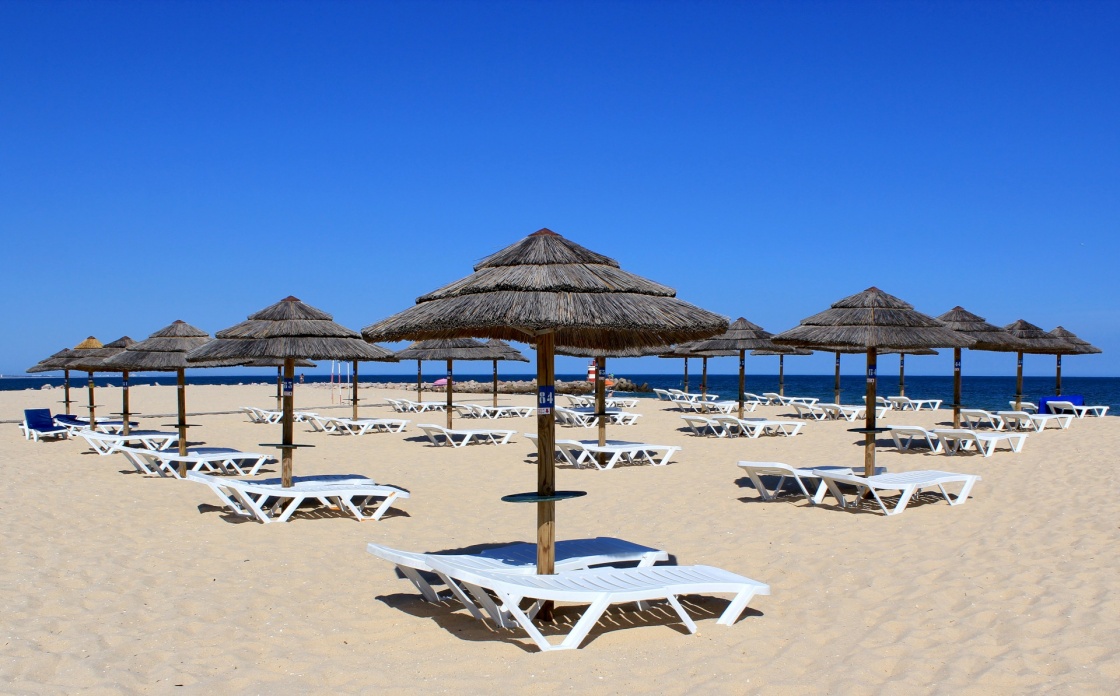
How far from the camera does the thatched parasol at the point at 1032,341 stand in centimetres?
1823

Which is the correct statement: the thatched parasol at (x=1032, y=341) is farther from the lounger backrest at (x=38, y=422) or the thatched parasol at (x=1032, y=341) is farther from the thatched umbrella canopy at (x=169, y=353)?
the lounger backrest at (x=38, y=422)

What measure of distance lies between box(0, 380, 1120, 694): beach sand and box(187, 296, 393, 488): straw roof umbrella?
1.41m

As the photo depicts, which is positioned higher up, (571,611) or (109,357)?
(109,357)

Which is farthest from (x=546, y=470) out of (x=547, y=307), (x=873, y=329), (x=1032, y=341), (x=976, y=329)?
(x=1032, y=341)

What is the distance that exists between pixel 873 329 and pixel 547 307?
5.23 metres

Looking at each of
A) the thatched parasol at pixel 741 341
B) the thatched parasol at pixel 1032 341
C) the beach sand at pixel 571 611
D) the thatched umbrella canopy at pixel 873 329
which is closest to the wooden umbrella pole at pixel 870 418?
the thatched umbrella canopy at pixel 873 329

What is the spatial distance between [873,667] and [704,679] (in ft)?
2.74

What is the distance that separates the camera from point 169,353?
10672 millimetres

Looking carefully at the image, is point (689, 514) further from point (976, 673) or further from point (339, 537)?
point (976, 673)

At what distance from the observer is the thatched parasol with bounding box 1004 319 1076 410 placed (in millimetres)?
18234

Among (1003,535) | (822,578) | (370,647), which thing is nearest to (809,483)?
(1003,535)

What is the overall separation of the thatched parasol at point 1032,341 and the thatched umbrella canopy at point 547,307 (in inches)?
637

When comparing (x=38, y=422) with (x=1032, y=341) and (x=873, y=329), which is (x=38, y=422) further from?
(x=1032, y=341)

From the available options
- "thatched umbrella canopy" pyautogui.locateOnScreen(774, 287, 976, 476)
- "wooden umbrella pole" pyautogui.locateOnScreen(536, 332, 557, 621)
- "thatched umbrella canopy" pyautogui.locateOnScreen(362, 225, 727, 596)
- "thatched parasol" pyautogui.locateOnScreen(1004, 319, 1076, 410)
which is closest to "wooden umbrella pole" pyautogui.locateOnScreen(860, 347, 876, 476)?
"thatched umbrella canopy" pyautogui.locateOnScreen(774, 287, 976, 476)
